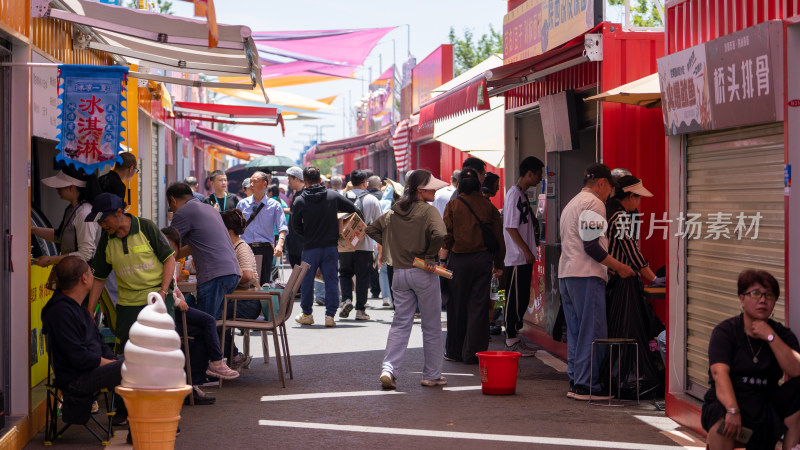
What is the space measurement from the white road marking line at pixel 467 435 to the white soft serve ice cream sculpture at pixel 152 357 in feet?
5.84

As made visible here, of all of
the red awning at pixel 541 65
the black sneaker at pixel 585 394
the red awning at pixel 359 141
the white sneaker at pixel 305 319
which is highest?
the red awning at pixel 359 141

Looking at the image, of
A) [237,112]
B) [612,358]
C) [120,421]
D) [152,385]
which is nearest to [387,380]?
[612,358]

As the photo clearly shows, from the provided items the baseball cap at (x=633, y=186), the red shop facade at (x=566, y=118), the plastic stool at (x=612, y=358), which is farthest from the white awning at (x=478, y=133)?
the plastic stool at (x=612, y=358)

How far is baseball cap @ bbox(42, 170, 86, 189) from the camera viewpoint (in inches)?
294

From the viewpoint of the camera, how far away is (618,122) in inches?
368

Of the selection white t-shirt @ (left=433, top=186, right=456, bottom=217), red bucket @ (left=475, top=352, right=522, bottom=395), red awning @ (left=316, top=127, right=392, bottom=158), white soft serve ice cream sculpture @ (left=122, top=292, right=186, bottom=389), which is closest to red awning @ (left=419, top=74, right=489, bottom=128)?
white t-shirt @ (left=433, top=186, right=456, bottom=217)

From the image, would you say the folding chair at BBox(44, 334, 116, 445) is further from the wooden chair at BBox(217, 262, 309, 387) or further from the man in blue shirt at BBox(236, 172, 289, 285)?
the man in blue shirt at BBox(236, 172, 289, 285)

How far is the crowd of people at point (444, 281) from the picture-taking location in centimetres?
516

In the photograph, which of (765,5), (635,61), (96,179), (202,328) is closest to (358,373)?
(202,328)

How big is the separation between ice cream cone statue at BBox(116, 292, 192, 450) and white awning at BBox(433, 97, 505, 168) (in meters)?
8.24

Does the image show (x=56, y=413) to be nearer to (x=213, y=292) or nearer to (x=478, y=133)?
(x=213, y=292)

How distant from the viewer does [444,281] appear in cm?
1204

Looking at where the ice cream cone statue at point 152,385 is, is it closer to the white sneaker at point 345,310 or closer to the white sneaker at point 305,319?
the white sneaker at point 305,319

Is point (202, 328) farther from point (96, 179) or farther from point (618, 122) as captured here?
point (618, 122)
